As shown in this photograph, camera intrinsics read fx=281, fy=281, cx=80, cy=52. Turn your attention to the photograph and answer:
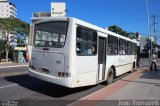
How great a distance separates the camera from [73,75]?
33.0ft

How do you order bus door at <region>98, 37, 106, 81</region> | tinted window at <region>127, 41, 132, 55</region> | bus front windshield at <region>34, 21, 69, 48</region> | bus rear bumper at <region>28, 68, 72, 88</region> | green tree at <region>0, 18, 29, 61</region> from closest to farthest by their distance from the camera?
bus rear bumper at <region>28, 68, 72, 88</region> → bus front windshield at <region>34, 21, 69, 48</region> → bus door at <region>98, 37, 106, 81</region> → tinted window at <region>127, 41, 132, 55</region> → green tree at <region>0, 18, 29, 61</region>

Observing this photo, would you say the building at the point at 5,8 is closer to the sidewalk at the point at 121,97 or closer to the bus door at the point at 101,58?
the bus door at the point at 101,58

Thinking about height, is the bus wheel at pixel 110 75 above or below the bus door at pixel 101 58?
below

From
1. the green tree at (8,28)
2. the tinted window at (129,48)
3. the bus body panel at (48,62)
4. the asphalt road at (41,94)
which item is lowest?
the asphalt road at (41,94)

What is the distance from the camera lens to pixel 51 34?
10.9m

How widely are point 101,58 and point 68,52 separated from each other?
2979 mm

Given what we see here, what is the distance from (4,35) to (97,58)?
44.4 metres

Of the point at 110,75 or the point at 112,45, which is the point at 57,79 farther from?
the point at 112,45

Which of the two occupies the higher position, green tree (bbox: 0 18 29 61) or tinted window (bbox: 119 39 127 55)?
green tree (bbox: 0 18 29 61)

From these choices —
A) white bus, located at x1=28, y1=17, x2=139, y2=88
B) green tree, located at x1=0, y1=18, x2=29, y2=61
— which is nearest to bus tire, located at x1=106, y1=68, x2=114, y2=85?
white bus, located at x1=28, y1=17, x2=139, y2=88

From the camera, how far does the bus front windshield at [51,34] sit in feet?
34.2


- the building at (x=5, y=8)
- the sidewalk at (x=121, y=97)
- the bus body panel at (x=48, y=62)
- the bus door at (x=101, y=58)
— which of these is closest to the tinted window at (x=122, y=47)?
the bus door at (x=101, y=58)

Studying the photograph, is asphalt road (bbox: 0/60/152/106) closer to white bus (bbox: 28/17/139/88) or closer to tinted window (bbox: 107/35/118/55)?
white bus (bbox: 28/17/139/88)

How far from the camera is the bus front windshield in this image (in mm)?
10414
